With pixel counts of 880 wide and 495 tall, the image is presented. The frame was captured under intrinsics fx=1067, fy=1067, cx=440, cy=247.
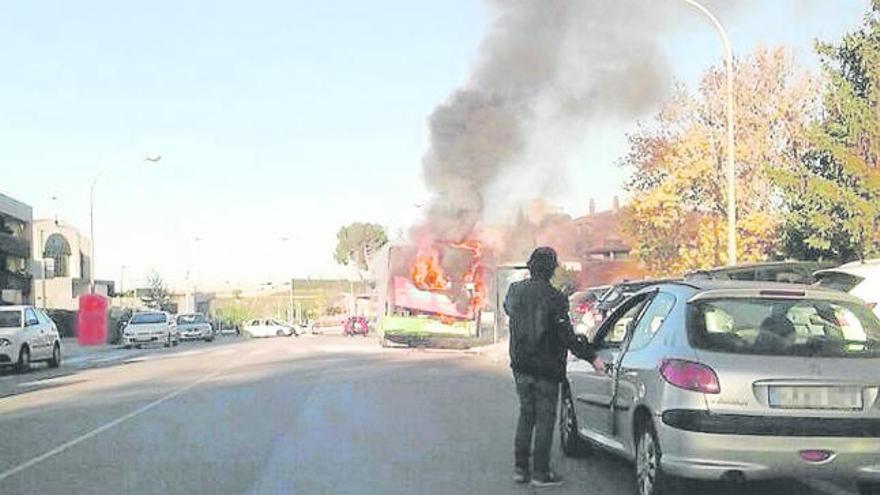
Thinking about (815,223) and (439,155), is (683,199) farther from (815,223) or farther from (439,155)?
(815,223)

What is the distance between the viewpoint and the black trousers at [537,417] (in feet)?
24.9

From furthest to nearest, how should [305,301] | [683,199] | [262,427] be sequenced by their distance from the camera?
[305,301], [683,199], [262,427]

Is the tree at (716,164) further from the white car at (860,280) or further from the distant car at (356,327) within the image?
the distant car at (356,327)

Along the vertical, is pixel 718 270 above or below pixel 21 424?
above

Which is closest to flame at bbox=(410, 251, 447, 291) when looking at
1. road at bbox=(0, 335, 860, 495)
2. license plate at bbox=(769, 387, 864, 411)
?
road at bbox=(0, 335, 860, 495)

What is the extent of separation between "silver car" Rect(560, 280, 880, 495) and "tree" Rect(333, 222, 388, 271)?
89.9m

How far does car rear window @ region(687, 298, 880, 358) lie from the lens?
6.45 metres

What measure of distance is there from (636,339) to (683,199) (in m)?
25.2

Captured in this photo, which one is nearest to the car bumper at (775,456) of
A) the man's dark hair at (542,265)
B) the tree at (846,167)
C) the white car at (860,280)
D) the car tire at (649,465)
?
the car tire at (649,465)

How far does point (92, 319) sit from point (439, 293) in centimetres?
1728

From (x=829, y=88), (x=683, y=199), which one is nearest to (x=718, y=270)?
(x=829, y=88)

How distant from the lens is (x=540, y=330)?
751 cm

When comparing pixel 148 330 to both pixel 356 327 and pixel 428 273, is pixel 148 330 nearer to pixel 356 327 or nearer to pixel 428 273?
pixel 428 273

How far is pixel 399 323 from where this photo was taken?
33125 mm
